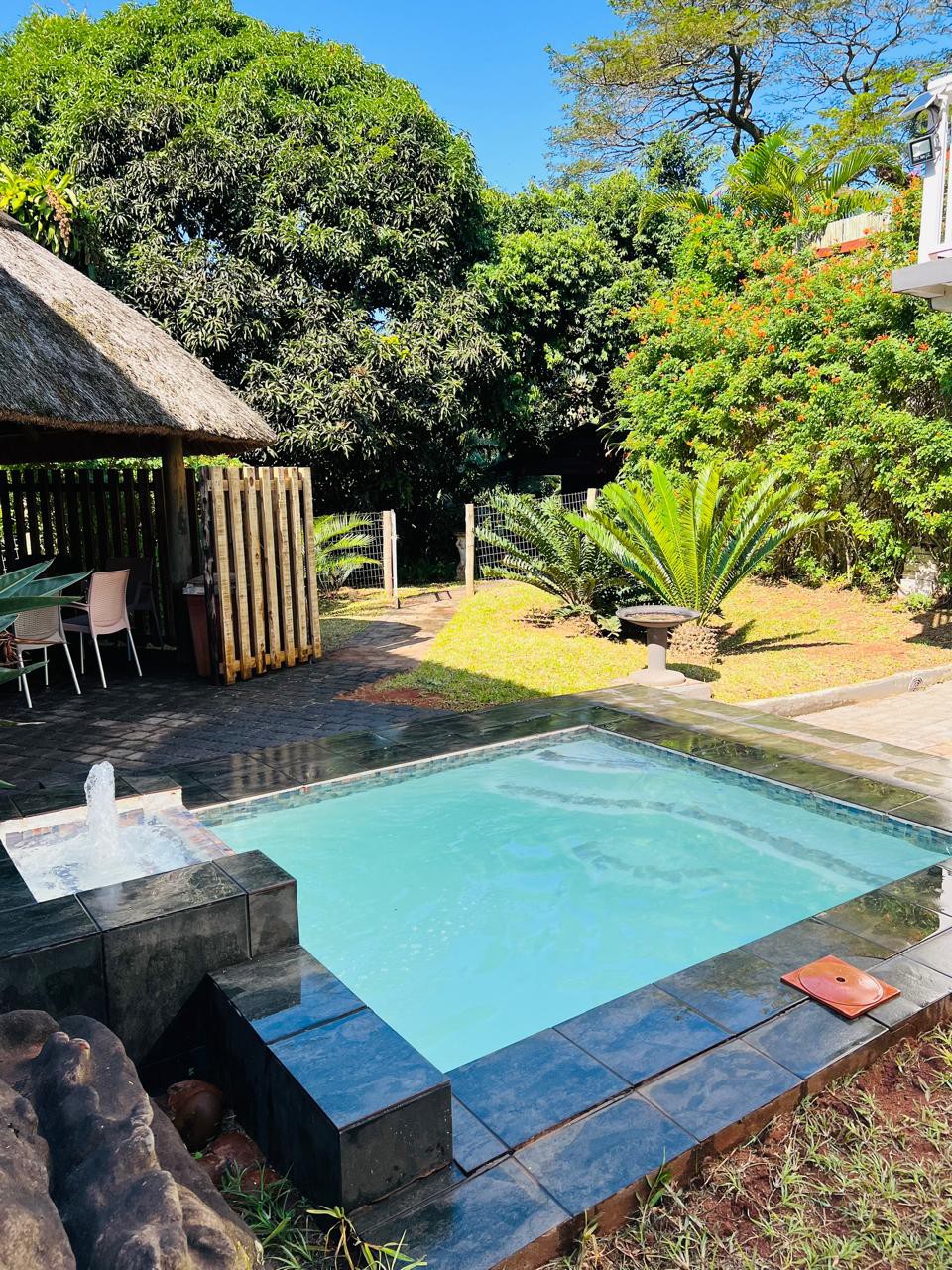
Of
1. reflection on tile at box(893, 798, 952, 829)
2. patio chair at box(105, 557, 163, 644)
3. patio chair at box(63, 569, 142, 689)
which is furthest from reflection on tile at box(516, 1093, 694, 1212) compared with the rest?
patio chair at box(105, 557, 163, 644)

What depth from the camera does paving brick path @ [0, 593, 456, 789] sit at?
5.93m

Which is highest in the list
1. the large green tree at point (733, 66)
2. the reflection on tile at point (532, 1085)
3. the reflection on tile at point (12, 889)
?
the large green tree at point (733, 66)

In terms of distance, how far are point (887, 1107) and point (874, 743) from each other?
3517 mm

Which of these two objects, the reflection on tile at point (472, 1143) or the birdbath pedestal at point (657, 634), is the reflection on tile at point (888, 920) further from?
the birdbath pedestal at point (657, 634)

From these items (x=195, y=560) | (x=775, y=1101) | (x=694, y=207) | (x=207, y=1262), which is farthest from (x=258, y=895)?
(x=694, y=207)

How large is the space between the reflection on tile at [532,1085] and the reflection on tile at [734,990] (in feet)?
1.53

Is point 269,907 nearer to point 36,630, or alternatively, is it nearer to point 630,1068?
point 630,1068

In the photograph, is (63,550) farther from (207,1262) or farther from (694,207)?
(694,207)

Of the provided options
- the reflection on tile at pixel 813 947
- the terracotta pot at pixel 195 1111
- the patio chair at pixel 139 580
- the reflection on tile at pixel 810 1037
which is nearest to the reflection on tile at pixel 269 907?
the terracotta pot at pixel 195 1111

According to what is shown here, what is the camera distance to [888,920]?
3.38 metres

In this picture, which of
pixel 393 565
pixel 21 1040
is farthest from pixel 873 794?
pixel 393 565

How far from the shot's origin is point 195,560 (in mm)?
10039

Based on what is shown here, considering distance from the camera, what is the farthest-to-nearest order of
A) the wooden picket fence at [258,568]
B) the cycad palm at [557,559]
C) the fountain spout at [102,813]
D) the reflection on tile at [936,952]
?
the cycad palm at [557,559]
the wooden picket fence at [258,568]
the fountain spout at [102,813]
the reflection on tile at [936,952]

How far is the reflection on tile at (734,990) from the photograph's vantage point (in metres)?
2.77
